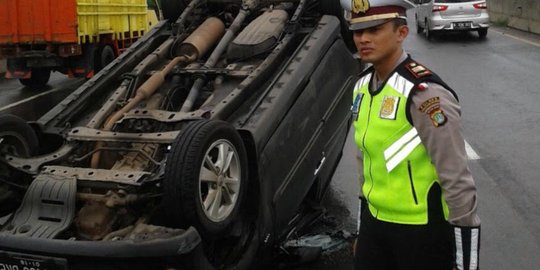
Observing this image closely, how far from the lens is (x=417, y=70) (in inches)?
92.4

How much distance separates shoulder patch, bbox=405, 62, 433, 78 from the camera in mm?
2311

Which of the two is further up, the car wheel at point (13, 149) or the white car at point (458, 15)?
the white car at point (458, 15)

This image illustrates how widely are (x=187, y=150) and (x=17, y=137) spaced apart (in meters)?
1.45

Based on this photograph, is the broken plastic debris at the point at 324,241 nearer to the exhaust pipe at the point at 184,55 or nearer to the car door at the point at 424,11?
the exhaust pipe at the point at 184,55

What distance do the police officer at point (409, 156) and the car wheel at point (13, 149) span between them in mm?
2286

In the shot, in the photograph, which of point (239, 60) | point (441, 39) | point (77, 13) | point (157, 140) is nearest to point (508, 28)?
point (441, 39)

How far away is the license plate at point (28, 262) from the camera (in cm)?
305

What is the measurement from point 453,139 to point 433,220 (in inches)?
12.6

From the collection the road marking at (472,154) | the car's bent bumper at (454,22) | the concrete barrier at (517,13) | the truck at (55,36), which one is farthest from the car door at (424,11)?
the road marking at (472,154)

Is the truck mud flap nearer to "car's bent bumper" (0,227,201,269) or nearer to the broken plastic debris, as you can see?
"car's bent bumper" (0,227,201,269)

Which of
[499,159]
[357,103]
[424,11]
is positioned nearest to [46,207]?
[357,103]

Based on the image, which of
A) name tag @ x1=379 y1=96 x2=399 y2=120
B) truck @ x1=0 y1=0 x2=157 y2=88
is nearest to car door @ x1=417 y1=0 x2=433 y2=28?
truck @ x1=0 y1=0 x2=157 y2=88

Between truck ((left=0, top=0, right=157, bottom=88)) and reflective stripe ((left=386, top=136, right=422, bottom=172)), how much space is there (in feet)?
37.5

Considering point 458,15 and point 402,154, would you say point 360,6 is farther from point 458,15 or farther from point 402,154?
point 458,15
